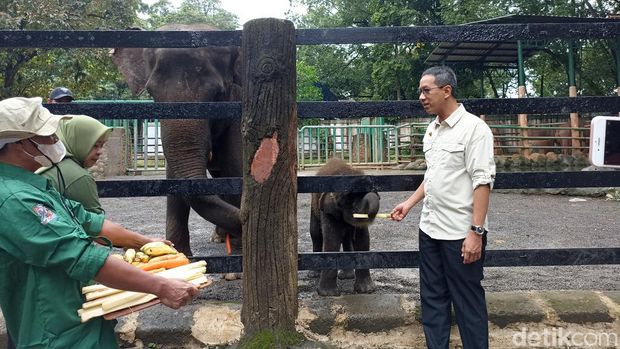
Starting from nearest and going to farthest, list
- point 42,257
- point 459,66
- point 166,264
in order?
point 42,257
point 166,264
point 459,66

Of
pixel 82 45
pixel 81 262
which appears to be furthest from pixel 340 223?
pixel 81 262

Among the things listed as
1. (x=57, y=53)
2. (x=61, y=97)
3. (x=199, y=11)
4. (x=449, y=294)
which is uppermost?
(x=199, y=11)

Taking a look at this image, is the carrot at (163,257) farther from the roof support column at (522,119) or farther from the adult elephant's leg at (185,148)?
the roof support column at (522,119)

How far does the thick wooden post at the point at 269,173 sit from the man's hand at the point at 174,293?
94cm

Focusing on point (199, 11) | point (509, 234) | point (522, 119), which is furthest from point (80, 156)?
point (199, 11)

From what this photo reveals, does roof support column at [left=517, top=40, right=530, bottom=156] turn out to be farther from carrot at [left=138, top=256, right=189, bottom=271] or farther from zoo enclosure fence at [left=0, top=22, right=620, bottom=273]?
carrot at [left=138, top=256, right=189, bottom=271]

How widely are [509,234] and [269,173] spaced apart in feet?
16.9

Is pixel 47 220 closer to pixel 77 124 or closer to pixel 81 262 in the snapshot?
pixel 81 262

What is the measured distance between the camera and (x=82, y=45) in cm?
328

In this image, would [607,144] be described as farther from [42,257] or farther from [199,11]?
[199,11]

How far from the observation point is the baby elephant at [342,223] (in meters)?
4.14

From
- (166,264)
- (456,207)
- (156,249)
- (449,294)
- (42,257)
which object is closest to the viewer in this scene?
(42,257)

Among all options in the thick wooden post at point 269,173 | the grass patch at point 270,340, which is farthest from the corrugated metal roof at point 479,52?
the grass patch at point 270,340

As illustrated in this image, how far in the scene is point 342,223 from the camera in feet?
15.0
